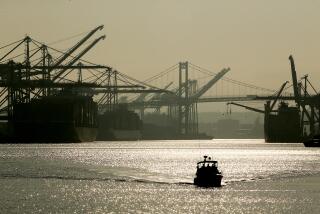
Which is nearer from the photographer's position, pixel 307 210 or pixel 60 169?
pixel 307 210

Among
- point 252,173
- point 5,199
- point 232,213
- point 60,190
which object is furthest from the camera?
point 252,173

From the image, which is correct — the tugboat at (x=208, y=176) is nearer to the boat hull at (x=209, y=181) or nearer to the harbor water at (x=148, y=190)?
the boat hull at (x=209, y=181)

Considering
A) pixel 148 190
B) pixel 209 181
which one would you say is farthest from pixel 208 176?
pixel 148 190

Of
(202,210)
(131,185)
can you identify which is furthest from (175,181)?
(202,210)

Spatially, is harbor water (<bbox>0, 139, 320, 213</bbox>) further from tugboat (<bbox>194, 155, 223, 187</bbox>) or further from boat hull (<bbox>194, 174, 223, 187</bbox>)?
tugboat (<bbox>194, 155, 223, 187</bbox>)

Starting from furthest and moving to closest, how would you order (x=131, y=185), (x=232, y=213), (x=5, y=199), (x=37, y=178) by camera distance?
(x=37, y=178)
(x=131, y=185)
(x=5, y=199)
(x=232, y=213)

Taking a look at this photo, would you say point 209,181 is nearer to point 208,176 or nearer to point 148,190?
point 208,176

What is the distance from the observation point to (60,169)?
107938 millimetres

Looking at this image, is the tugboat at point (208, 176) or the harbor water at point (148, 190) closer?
the harbor water at point (148, 190)

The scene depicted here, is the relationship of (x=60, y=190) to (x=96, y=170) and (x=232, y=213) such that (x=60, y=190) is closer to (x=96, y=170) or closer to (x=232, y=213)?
(x=232, y=213)

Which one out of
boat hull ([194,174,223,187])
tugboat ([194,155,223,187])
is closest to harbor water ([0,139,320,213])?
boat hull ([194,174,223,187])

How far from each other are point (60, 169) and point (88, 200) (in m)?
37.3

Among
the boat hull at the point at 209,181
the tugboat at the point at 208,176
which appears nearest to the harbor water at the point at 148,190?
the boat hull at the point at 209,181

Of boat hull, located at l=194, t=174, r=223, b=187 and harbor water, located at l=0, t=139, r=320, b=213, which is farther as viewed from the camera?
boat hull, located at l=194, t=174, r=223, b=187
